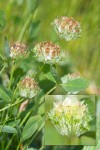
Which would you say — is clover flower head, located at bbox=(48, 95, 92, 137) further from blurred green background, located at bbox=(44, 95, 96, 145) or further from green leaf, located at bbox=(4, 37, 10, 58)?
green leaf, located at bbox=(4, 37, 10, 58)

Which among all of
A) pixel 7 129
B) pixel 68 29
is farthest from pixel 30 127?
pixel 68 29

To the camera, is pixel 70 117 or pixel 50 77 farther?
pixel 50 77

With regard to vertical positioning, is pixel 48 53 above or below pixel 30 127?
above

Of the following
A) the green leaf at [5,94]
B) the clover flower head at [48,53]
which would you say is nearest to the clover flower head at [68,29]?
the clover flower head at [48,53]

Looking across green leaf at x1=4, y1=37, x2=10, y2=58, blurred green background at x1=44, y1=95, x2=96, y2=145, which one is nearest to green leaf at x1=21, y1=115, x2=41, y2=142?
blurred green background at x1=44, y1=95, x2=96, y2=145

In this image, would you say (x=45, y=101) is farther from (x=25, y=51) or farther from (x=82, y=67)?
(x=82, y=67)

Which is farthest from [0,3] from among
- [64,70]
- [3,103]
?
[3,103]

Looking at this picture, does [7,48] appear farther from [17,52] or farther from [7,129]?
[7,129]
